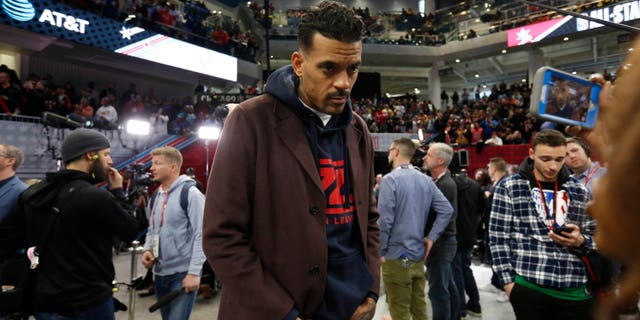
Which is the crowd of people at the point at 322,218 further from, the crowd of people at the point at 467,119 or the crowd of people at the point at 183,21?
the crowd of people at the point at 183,21

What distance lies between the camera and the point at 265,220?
49.4 inches

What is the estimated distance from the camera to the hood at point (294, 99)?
1.39 m

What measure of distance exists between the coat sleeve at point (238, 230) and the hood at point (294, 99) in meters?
0.17

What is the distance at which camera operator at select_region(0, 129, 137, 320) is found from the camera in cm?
214

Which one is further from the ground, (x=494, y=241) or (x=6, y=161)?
(x=6, y=161)

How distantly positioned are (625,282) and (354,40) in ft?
3.47

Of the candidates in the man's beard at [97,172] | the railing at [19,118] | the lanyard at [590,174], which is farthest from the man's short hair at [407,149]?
the railing at [19,118]

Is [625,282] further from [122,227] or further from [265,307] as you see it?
[122,227]

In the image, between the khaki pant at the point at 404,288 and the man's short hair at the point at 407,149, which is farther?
the man's short hair at the point at 407,149

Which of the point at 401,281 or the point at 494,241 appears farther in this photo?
the point at 401,281

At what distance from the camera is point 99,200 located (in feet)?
7.36

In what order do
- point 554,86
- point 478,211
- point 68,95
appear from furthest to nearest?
point 68,95 < point 478,211 < point 554,86

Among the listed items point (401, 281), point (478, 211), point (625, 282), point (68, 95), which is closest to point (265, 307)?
point (625, 282)

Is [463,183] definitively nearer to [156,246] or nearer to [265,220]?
[156,246]
